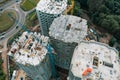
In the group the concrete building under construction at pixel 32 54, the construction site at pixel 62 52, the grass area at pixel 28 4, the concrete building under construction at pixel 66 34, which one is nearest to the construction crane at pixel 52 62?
the construction site at pixel 62 52

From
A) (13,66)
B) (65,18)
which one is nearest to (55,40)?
(65,18)

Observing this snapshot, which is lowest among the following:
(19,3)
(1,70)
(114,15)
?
(1,70)

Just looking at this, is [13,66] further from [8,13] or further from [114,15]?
[114,15]

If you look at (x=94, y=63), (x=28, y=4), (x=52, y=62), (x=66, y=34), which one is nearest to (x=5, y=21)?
(x=28, y=4)

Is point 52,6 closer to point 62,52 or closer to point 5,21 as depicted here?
point 62,52

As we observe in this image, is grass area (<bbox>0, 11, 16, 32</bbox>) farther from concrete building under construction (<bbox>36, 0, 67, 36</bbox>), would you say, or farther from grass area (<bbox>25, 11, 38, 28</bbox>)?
concrete building under construction (<bbox>36, 0, 67, 36</bbox>)

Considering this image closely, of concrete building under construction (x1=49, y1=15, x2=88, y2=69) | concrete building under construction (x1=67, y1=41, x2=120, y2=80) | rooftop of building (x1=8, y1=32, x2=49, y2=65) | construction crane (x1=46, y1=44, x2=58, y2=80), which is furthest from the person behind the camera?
concrete building under construction (x1=49, y1=15, x2=88, y2=69)

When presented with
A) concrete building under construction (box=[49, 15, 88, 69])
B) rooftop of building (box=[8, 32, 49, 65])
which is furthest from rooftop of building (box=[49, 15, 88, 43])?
rooftop of building (box=[8, 32, 49, 65])
